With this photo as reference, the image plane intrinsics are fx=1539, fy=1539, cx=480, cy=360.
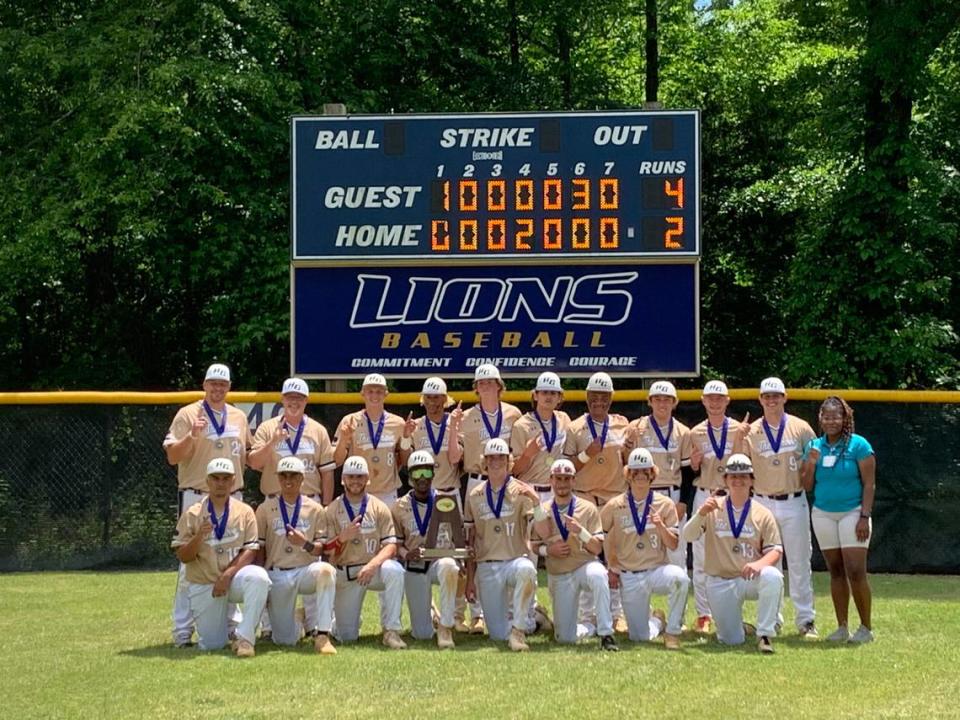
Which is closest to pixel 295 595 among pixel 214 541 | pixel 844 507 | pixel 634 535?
pixel 214 541

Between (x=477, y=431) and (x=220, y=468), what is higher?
(x=477, y=431)

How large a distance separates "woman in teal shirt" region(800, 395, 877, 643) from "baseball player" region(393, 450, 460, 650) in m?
2.57

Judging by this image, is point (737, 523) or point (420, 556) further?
point (420, 556)

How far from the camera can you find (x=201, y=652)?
10.1m

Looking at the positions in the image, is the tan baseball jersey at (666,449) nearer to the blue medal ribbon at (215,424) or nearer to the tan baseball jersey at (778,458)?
the tan baseball jersey at (778,458)

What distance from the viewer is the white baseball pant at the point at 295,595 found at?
10203 mm

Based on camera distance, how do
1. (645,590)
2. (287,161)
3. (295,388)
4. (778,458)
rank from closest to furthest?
(645,590) → (778,458) → (295,388) → (287,161)

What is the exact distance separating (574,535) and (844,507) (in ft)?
6.20

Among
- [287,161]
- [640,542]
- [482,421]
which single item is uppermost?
[287,161]

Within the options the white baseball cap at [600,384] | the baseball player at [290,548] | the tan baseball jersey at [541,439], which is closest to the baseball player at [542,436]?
the tan baseball jersey at [541,439]

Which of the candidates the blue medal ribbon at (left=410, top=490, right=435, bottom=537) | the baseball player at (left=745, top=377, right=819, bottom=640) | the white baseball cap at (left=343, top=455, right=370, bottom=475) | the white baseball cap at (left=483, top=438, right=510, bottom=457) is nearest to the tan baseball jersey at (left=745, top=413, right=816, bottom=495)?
the baseball player at (left=745, top=377, right=819, bottom=640)

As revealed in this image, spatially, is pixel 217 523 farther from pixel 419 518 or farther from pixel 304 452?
pixel 419 518

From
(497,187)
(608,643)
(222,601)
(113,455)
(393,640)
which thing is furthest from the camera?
(113,455)

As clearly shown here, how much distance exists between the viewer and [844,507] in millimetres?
10664
